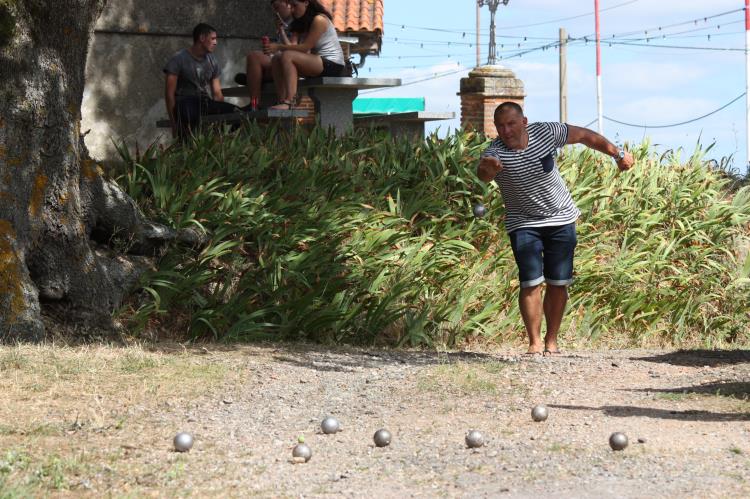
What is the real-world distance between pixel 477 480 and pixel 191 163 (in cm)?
643

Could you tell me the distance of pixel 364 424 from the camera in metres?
6.05

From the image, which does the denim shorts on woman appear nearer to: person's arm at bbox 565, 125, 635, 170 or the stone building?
person's arm at bbox 565, 125, 635, 170

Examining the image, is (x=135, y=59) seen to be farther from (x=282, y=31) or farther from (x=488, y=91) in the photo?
(x=488, y=91)

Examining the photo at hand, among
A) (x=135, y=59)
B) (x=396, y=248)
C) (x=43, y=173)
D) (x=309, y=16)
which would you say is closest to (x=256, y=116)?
(x=309, y=16)

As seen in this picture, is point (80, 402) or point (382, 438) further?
point (80, 402)

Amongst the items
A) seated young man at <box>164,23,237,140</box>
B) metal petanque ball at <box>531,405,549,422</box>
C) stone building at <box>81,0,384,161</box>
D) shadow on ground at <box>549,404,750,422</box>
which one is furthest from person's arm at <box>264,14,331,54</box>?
metal petanque ball at <box>531,405,549,422</box>

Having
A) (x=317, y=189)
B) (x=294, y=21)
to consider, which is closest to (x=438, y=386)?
(x=317, y=189)

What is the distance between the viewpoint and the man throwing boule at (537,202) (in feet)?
27.3

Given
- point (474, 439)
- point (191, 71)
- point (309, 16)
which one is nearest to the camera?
point (474, 439)

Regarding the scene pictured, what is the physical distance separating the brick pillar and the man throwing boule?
41.7 feet

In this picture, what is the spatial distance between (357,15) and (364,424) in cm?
1421

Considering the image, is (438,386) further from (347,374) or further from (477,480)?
(477,480)

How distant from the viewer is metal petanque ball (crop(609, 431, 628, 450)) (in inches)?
209

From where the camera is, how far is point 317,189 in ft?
35.3
